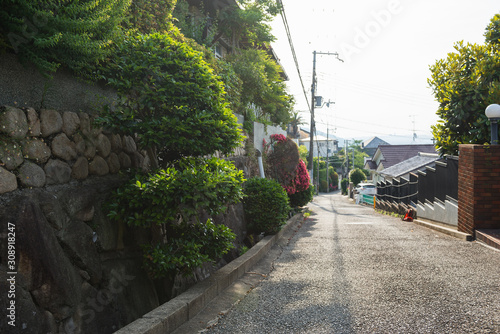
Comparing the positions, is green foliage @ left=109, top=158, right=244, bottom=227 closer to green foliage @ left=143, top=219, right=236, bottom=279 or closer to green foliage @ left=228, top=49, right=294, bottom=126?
green foliage @ left=143, top=219, right=236, bottom=279

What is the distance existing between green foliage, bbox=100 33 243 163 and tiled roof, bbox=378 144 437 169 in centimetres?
3510

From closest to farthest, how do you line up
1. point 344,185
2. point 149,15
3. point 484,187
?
point 149,15 < point 484,187 < point 344,185

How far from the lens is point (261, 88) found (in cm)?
1212

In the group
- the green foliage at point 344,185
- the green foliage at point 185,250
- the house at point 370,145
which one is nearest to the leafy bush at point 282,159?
the green foliage at point 185,250

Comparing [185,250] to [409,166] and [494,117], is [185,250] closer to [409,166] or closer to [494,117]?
[494,117]

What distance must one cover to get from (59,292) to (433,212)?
10.8 m

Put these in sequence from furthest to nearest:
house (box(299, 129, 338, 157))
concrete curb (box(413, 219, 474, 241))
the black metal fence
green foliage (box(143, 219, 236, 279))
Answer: house (box(299, 129, 338, 157)), the black metal fence, concrete curb (box(413, 219, 474, 241)), green foliage (box(143, 219, 236, 279))

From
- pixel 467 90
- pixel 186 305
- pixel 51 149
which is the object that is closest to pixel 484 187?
pixel 467 90

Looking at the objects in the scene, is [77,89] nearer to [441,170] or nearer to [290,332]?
[290,332]

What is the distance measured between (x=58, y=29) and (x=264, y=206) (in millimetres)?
5923

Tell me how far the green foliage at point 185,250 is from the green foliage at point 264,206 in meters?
3.72

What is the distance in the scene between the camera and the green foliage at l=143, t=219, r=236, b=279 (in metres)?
3.91

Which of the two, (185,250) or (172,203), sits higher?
(172,203)

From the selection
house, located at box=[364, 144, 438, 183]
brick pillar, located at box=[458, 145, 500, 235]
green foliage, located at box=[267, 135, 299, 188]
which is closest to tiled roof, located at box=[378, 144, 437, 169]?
house, located at box=[364, 144, 438, 183]
